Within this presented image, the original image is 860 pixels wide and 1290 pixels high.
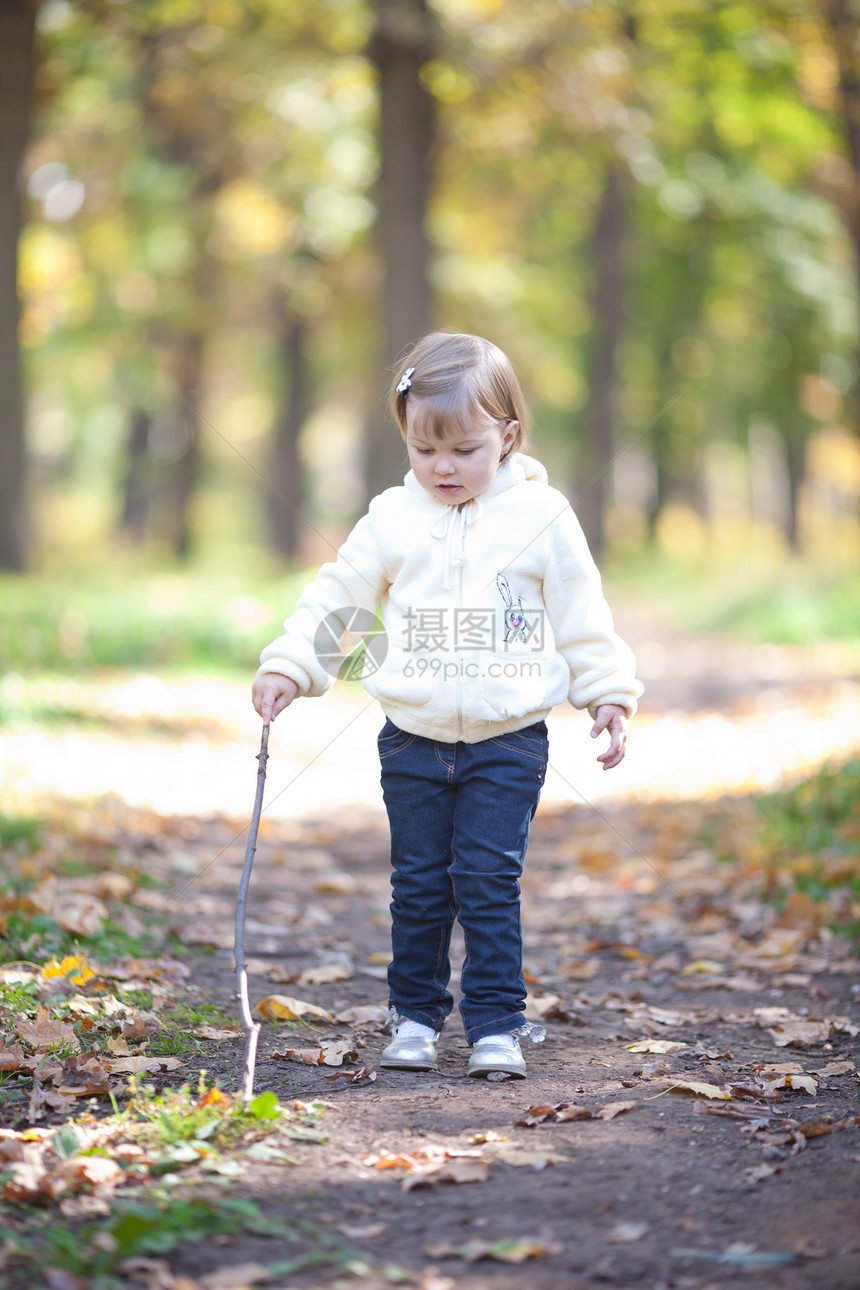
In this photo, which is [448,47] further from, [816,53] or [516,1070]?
[516,1070]

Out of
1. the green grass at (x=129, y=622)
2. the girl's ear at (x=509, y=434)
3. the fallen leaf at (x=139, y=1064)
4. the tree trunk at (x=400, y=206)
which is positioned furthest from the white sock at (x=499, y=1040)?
the tree trunk at (x=400, y=206)

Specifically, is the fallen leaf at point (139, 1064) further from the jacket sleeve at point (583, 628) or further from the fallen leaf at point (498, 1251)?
the jacket sleeve at point (583, 628)

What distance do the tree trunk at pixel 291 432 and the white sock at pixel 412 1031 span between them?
16.1 meters

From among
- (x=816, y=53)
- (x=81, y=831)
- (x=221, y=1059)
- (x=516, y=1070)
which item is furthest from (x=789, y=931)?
(x=816, y=53)

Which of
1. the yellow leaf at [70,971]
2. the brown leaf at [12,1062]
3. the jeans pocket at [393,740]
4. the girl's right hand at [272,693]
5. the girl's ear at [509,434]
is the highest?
the girl's ear at [509,434]

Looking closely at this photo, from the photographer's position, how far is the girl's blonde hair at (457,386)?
298 centimetres

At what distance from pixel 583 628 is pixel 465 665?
0.34 meters

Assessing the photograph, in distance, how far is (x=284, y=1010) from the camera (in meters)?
3.39

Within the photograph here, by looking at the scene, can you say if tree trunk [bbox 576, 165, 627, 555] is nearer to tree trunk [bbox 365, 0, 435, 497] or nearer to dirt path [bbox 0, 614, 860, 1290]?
tree trunk [bbox 365, 0, 435, 497]

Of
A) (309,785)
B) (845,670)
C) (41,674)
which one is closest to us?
(309,785)

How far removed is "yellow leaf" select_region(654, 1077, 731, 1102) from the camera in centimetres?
280

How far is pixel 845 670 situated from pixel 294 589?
539 cm

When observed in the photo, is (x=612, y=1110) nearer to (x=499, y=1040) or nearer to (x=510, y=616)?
(x=499, y=1040)

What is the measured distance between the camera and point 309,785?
24.5ft
